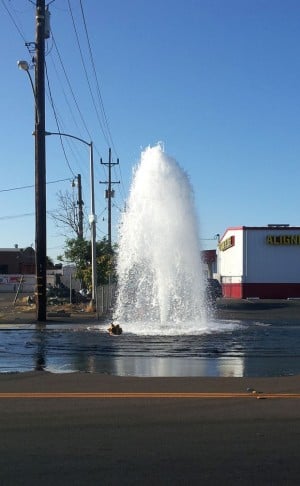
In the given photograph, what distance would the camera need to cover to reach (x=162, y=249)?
791 inches

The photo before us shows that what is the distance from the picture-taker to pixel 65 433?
22.6 ft

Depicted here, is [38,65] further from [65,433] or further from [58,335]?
[65,433]

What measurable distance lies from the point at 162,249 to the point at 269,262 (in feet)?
89.1

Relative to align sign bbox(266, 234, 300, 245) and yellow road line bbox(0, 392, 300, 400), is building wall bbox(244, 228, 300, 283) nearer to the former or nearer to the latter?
align sign bbox(266, 234, 300, 245)

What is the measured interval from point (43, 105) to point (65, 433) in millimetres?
18303

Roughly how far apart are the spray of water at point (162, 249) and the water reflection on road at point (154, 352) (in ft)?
4.71

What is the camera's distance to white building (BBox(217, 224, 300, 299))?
45562 mm

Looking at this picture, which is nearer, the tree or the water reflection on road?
the water reflection on road

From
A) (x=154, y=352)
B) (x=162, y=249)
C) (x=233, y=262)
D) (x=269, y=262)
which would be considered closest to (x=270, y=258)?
(x=269, y=262)

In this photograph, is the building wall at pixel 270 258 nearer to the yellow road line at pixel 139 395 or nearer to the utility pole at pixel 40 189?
the utility pole at pixel 40 189

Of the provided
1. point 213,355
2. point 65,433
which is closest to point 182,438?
point 65,433

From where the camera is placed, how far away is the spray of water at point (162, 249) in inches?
790

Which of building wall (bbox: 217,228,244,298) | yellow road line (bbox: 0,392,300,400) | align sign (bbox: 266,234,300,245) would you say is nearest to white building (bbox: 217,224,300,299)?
align sign (bbox: 266,234,300,245)

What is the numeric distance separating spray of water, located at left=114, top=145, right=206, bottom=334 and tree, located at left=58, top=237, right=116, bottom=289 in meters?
13.5
